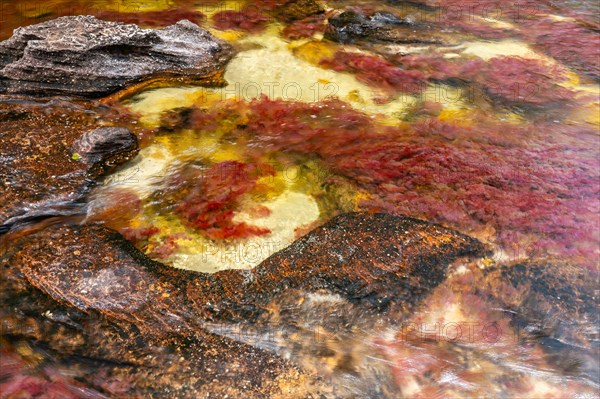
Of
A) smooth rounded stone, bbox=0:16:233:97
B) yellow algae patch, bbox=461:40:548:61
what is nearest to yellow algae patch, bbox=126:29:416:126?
smooth rounded stone, bbox=0:16:233:97

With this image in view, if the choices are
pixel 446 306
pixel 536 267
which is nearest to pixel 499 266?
pixel 536 267

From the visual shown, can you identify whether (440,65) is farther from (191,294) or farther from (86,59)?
(191,294)

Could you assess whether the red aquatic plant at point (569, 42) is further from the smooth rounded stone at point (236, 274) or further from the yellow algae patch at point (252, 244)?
the yellow algae patch at point (252, 244)

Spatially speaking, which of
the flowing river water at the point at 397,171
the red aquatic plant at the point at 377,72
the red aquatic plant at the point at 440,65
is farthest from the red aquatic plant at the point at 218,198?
the red aquatic plant at the point at 440,65

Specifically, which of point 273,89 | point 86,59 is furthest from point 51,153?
point 273,89

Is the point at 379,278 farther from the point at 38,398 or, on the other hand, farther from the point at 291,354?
the point at 38,398
